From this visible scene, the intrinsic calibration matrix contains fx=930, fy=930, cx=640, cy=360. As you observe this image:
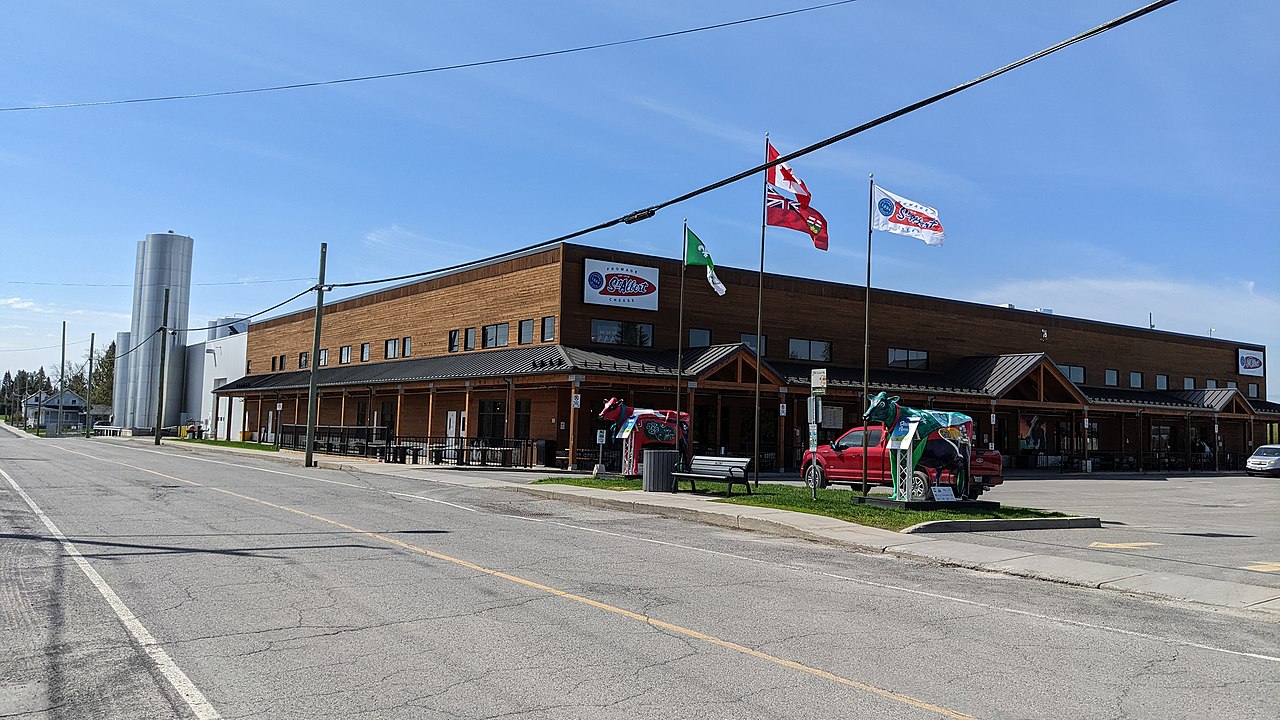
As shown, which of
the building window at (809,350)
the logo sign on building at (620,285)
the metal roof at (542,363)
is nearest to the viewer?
the metal roof at (542,363)

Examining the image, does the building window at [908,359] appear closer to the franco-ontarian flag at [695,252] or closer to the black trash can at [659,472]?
the franco-ontarian flag at [695,252]

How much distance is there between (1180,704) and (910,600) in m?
3.91

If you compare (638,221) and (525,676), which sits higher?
(638,221)

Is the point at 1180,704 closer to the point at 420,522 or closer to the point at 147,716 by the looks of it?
the point at 147,716

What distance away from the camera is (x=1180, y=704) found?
6234mm

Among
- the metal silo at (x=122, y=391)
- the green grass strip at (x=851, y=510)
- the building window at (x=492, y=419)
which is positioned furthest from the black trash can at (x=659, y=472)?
the metal silo at (x=122, y=391)

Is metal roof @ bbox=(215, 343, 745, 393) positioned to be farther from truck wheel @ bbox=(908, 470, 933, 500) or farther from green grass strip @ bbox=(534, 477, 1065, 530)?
truck wheel @ bbox=(908, 470, 933, 500)

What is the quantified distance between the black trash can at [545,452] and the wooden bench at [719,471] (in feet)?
47.0

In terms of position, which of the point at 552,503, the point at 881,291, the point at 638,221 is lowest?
the point at 552,503

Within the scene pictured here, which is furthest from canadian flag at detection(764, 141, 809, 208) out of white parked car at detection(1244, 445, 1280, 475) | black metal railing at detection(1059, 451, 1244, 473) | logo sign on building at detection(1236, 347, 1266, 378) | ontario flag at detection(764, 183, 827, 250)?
logo sign on building at detection(1236, 347, 1266, 378)

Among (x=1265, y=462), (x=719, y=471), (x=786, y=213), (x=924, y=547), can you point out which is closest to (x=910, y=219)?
(x=786, y=213)

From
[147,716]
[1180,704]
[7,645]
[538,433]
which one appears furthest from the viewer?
[538,433]

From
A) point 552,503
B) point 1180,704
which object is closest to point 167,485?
point 552,503

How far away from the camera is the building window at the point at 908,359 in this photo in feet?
159
